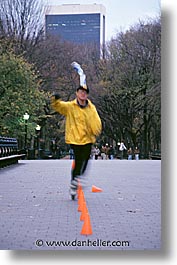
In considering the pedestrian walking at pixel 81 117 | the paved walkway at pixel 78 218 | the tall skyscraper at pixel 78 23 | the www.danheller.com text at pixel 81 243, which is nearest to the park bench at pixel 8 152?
the paved walkway at pixel 78 218

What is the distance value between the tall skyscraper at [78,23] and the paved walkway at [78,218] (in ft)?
4.62

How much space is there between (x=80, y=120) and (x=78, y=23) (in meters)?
1.01

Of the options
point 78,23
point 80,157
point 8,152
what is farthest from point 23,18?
point 8,152

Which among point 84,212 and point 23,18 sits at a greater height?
point 23,18

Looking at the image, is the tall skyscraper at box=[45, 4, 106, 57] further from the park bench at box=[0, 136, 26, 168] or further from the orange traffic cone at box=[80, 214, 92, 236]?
the park bench at box=[0, 136, 26, 168]

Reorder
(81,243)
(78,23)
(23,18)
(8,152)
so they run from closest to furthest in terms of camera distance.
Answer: (81,243) < (78,23) < (23,18) < (8,152)

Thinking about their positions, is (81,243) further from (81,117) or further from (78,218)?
(81,117)

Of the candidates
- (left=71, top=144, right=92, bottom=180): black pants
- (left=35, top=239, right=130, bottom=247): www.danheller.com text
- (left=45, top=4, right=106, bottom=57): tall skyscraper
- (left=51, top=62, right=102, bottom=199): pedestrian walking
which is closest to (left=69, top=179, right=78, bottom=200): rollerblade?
(left=71, top=144, right=92, bottom=180): black pants

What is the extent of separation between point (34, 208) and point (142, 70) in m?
2.09

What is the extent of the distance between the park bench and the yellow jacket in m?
7.29

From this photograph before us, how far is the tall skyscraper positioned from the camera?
5.97 metres

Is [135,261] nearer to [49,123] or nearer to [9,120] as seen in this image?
[49,123]

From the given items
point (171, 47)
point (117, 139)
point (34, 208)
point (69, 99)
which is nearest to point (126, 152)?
point (117, 139)

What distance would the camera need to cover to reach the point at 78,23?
6.16m
